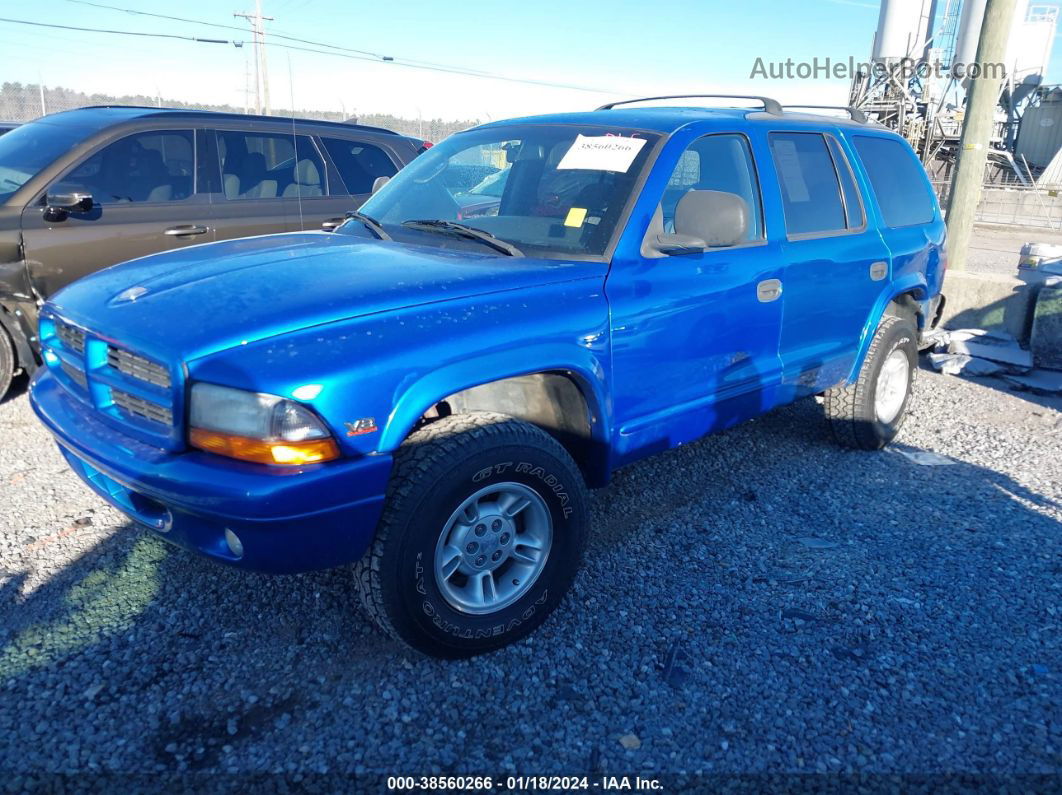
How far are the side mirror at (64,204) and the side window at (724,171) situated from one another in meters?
3.75

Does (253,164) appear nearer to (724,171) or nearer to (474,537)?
(724,171)

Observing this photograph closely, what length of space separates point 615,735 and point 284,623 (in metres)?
1.32

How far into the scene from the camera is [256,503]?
2.23 metres

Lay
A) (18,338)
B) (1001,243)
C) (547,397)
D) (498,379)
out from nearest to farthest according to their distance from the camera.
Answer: (498,379)
(547,397)
(18,338)
(1001,243)

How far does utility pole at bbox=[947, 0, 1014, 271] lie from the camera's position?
273 inches

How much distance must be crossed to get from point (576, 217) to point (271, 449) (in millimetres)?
1594

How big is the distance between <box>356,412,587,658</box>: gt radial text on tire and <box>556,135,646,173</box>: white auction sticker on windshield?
4.01 feet

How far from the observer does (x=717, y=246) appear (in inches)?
137

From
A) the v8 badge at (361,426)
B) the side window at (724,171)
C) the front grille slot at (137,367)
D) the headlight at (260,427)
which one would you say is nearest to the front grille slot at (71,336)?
the front grille slot at (137,367)

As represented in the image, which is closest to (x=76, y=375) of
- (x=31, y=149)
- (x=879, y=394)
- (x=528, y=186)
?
(x=528, y=186)

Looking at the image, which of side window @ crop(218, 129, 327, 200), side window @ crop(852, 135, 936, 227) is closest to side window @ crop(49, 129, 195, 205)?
side window @ crop(218, 129, 327, 200)

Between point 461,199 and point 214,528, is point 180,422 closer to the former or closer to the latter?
point 214,528

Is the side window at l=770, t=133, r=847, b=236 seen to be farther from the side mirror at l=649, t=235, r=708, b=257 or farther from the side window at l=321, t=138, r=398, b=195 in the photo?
the side window at l=321, t=138, r=398, b=195

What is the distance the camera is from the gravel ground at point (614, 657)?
2416 mm
